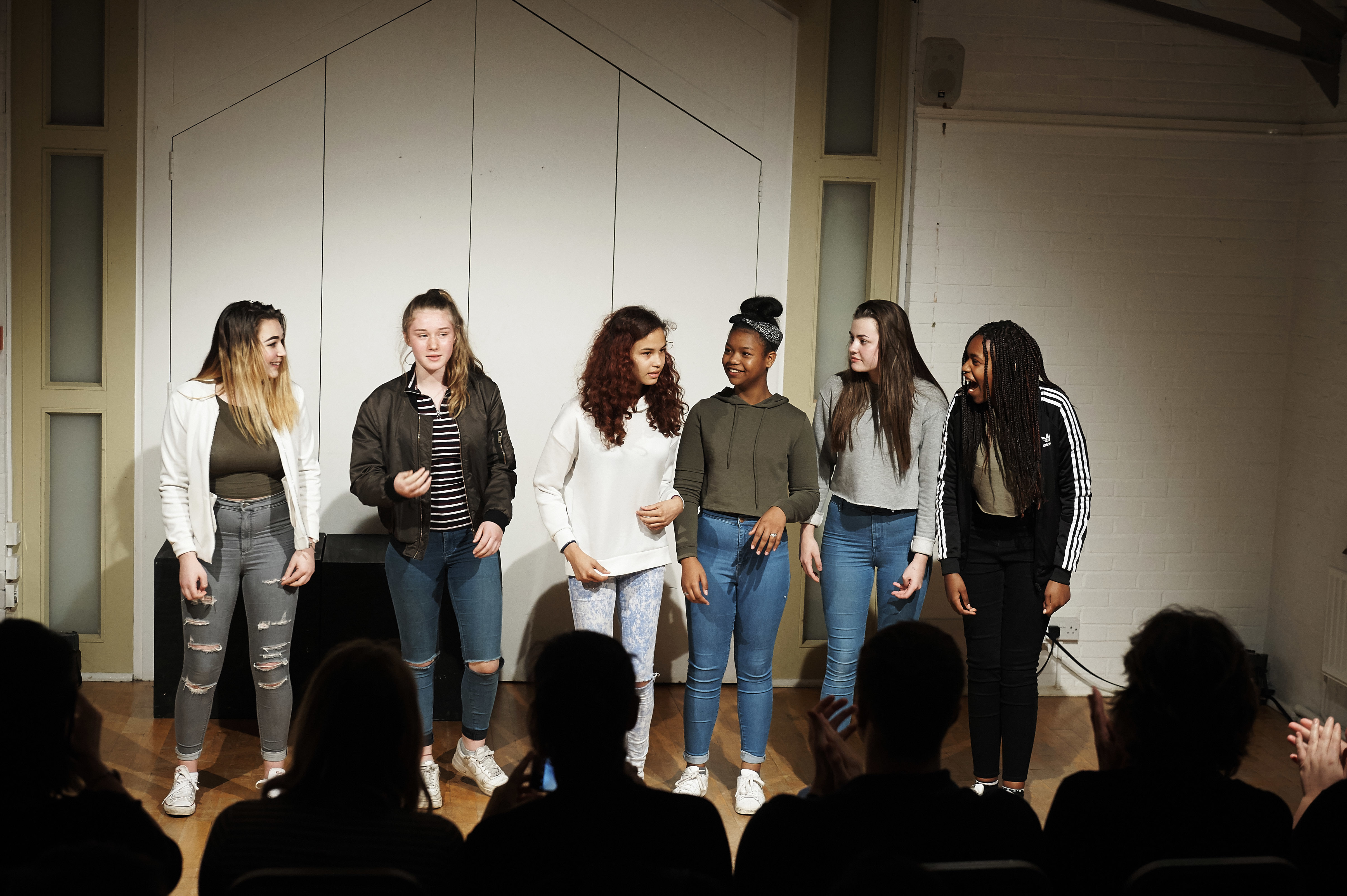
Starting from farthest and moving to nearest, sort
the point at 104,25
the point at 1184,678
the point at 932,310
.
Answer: the point at 932,310 < the point at 104,25 < the point at 1184,678

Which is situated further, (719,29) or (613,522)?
(719,29)

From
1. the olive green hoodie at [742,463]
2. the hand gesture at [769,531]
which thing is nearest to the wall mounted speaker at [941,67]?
the olive green hoodie at [742,463]

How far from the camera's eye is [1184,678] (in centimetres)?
196

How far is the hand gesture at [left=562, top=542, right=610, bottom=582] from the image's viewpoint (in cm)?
341

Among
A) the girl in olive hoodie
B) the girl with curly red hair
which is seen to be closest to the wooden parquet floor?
the girl in olive hoodie

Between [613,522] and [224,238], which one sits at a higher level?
[224,238]

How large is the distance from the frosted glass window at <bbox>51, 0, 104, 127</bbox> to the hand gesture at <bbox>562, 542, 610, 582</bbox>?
8.59 ft

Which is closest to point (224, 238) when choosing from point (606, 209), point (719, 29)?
point (606, 209)

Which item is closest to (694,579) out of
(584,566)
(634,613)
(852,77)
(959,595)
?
(634,613)

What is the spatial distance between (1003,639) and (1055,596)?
0.21 m

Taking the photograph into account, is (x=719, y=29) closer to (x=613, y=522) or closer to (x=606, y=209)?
(x=606, y=209)

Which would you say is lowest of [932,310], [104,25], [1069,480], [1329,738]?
[1329,738]

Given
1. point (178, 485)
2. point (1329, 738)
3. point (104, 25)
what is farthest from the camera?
point (104, 25)

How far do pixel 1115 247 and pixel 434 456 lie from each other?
2.93 meters
